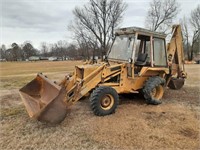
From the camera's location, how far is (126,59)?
6.37m

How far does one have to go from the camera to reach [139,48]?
697cm

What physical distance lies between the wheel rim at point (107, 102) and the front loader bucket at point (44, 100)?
110 centimetres

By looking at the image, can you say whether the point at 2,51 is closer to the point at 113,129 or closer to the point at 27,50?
the point at 27,50

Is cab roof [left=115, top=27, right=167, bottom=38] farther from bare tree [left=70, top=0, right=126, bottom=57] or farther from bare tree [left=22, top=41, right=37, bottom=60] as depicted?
bare tree [left=22, top=41, right=37, bottom=60]

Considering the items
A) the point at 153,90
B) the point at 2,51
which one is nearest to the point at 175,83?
the point at 153,90

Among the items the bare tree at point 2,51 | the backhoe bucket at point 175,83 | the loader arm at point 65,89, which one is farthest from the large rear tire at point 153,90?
the bare tree at point 2,51

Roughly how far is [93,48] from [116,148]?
993 inches

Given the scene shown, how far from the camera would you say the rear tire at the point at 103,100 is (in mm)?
5245

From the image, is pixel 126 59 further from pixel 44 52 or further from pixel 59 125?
pixel 44 52

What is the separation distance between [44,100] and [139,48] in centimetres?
338

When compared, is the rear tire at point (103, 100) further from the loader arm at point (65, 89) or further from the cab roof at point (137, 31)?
the cab roof at point (137, 31)

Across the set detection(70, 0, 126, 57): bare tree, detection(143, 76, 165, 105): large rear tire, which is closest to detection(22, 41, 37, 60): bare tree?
detection(70, 0, 126, 57): bare tree

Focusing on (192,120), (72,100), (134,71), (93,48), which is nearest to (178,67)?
(134,71)

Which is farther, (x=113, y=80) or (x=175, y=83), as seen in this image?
(x=175, y=83)
